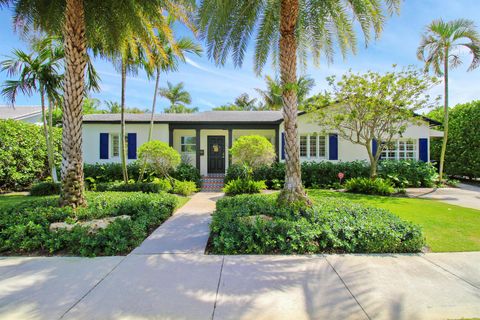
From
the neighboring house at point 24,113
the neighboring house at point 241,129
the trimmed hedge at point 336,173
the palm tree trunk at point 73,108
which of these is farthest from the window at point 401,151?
the neighboring house at point 24,113

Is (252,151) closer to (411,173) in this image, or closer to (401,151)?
(411,173)

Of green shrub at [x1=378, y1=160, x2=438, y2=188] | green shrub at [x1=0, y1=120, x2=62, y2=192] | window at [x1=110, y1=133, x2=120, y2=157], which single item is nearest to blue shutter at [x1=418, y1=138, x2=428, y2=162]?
green shrub at [x1=378, y1=160, x2=438, y2=188]

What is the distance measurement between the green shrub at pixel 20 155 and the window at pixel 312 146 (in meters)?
14.9

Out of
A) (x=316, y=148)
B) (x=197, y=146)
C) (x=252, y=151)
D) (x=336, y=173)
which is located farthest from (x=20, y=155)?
(x=336, y=173)

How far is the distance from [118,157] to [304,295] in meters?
15.1

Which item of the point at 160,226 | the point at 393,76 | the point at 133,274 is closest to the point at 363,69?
the point at 393,76

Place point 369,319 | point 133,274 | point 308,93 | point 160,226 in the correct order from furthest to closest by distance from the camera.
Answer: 1. point 308,93
2. point 160,226
3. point 133,274
4. point 369,319

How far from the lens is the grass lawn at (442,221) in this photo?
5094 millimetres

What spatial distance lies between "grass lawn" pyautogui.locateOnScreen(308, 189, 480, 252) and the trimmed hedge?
3.42 meters

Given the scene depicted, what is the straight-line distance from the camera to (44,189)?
10.7 meters

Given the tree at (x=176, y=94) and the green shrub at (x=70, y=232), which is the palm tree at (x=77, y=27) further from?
the tree at (x=176, y=94)

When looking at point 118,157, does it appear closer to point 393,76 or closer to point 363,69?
point 363,69

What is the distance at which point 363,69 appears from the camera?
1163cm

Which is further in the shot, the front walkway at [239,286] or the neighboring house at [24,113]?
the neighboring house at [24,113]
